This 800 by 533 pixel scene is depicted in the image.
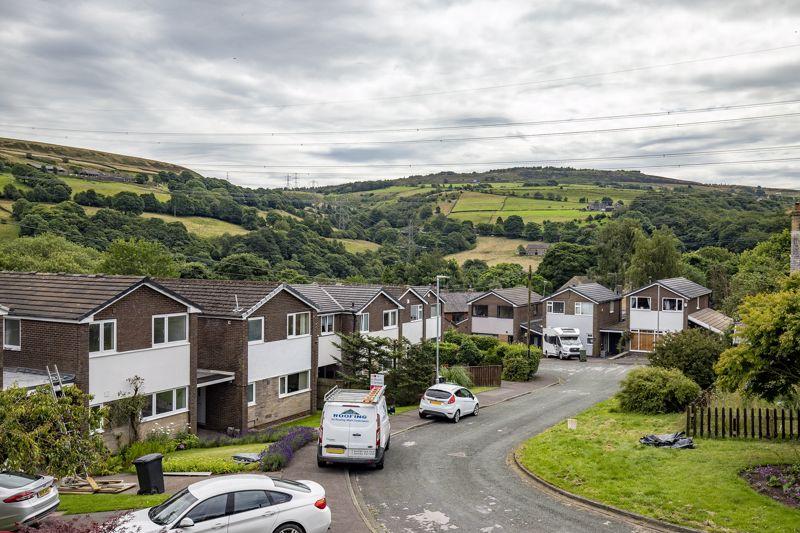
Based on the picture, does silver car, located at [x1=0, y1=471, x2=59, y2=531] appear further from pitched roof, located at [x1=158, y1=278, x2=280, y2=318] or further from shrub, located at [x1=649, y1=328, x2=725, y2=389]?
shrub, located at [x1=649, y1=328, x2=725, y2=389]

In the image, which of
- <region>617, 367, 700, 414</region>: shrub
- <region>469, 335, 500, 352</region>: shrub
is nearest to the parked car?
<region>617, 367, 700, 414</region>: shrub

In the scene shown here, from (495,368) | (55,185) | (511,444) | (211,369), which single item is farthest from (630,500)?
(55,185)

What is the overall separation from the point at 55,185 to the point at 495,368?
72.3 meters

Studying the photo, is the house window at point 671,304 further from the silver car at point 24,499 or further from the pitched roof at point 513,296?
the silver car at point 24,499

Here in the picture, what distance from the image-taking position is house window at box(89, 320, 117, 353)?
73.1 feet

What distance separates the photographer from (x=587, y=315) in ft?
209

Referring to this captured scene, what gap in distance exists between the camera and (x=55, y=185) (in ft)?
287

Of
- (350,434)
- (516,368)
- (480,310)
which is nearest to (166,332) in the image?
(350,434)

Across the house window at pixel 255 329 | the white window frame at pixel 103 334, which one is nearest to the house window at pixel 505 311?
the house window at pixel 255 329

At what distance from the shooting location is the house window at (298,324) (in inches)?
1281

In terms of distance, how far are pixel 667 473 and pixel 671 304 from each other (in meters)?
46.0

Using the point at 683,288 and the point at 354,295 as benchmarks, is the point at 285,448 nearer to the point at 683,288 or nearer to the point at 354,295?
the point at 354,295

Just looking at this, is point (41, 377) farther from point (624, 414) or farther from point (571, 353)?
point (571, 353)

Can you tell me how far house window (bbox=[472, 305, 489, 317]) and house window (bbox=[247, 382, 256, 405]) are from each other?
4114cm
